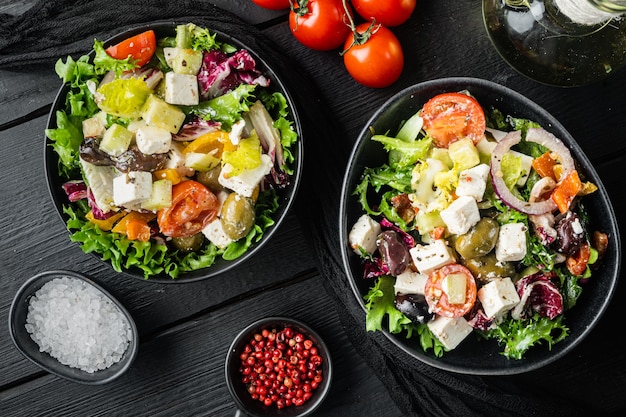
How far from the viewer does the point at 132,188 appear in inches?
79.4

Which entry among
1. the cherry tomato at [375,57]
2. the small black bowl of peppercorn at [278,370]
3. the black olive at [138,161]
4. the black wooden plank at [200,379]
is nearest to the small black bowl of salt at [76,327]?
the black wooden plank at [200,379]

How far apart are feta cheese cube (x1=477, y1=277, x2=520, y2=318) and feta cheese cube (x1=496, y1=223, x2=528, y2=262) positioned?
82 millimetres

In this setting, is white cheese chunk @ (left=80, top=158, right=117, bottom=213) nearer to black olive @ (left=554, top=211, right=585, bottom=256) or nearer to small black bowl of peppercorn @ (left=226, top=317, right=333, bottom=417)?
small black bowl of peppercorn @ (left=226, top=317, right=333, bottom=417)

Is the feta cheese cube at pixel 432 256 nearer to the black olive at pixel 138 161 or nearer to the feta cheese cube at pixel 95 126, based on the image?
the black olive at pixel 138 161

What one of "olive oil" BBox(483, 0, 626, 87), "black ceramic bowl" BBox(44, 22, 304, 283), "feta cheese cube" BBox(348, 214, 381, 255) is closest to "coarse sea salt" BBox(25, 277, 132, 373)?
"black ceramic bowl" BBox(44, 22, 304, 283)

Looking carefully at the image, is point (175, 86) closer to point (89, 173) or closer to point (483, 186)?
point (89, 173)

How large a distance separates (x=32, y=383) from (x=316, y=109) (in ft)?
4.79

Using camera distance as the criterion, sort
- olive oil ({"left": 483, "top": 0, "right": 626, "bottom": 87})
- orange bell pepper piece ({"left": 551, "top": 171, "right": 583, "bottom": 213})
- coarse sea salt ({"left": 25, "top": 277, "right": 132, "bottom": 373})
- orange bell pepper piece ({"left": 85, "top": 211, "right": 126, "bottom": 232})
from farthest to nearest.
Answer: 1. coarse sea salt ({"left": 25, "top": 277, "right": 132, "bottom": 373})
2. orange bell pepper piece ({"left": 85, "top": 211, "right": 126, "bottom": 232})
3. orange bell pepper piece ({"left": 551, "top": 171, "right": 583, "bottom": 213})
4. olive oil ({"left": 483, "top": 0, "right": 626, "bottom": 87})

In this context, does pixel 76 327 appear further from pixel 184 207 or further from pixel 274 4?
pixel 274 4

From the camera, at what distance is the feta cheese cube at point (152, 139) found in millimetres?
2035

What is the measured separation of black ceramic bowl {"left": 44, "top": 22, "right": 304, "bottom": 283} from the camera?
6.92 ft

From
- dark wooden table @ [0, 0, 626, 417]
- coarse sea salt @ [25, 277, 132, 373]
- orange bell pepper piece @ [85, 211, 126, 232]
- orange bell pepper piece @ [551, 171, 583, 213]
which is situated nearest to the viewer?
orange bell pepper piece @ [551, 171, 583, 213]

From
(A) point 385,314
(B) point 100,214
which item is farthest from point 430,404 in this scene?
(B) point 100,214

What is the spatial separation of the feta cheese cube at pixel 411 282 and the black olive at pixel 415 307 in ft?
0.06
